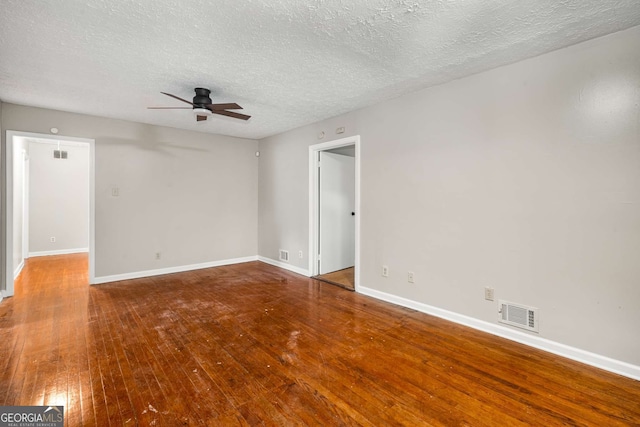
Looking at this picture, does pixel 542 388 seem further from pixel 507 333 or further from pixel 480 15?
pixel 480 15

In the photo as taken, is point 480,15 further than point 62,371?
No

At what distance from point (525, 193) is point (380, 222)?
160 centimetres

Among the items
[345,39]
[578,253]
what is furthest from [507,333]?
[345,39]

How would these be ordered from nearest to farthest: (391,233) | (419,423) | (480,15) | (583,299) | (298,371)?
(419,423) → (480,15) → (298,371) → (583,299) → (391,233)

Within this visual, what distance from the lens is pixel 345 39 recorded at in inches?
89.6

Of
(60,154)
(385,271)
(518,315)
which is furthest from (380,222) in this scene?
(60,154)

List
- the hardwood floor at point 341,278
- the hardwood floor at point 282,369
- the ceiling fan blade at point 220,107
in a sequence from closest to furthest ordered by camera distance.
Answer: the hardwood floor at point 282,369 < the ceiling fan blade at point 220,107 < the hardwood floor at point 341,278

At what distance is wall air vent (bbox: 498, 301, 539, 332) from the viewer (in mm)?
2535

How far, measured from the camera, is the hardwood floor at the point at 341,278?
4334 mm

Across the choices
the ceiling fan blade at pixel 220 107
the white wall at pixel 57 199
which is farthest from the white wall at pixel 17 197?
Answer: the ceiling fan blade at pixel 220 107

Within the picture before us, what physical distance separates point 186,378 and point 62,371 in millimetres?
978

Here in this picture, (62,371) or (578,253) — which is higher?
(578,253)

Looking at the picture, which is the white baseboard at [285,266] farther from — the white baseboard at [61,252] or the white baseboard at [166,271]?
the white baseboard at [61,252]

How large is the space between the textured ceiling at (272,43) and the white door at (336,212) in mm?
1595
